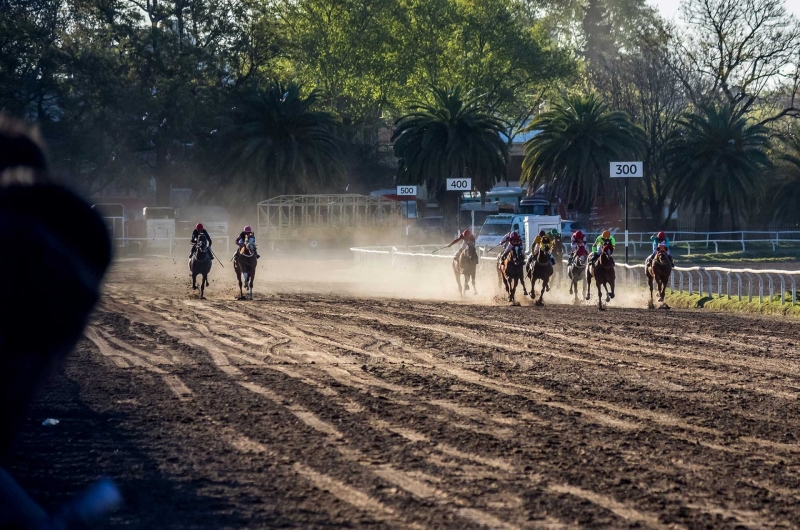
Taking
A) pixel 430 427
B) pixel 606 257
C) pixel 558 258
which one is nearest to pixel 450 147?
pixel 558 258

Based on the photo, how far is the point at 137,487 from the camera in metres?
6.77

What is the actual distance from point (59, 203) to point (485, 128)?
2161 inches

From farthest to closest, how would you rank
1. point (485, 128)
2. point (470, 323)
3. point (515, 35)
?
1. point (515, 35)
2. point (485, 128)
3. point (470, 323)

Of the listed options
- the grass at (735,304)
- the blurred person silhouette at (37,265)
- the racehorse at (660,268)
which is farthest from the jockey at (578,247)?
the blurred person silhouette at (37,265)

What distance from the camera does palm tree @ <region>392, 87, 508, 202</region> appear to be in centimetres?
5462

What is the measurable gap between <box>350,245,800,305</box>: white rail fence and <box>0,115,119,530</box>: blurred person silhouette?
2070 centimetres

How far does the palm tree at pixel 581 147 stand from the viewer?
52031mm

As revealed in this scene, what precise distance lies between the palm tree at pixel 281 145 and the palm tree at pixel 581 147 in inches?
485

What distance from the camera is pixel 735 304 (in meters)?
Answer: 22.3

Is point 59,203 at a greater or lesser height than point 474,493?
greater

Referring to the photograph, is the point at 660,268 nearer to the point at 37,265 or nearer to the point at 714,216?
the point at 37,265

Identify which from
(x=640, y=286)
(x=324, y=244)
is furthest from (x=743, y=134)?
(x=640, y=286)

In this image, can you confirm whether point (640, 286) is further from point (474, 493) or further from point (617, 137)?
point (617, 137)

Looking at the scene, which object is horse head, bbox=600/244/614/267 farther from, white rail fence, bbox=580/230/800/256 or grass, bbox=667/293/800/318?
white rail fence, bbox=580/230/800/256
